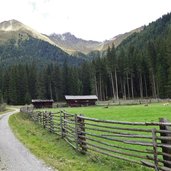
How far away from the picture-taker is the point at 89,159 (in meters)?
15.0

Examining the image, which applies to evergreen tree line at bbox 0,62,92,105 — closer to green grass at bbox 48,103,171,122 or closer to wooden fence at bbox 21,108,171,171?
green grass at bbox 48,103,171,122

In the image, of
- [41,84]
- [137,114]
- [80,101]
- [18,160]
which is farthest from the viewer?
[41,84]

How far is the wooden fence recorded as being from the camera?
11188 millimetres

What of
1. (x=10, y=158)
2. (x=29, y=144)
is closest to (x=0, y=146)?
(x=29, y=144)

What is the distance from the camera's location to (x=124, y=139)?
18359mm

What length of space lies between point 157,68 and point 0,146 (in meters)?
87.5

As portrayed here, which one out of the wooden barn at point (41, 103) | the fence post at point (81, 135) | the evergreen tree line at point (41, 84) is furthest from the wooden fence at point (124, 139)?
the evergreen tree line at point (41, 84)

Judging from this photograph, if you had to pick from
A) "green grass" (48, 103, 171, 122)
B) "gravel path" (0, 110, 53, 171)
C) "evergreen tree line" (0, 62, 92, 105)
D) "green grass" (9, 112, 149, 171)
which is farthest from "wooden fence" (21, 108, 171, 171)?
"evergreen tree line" (0, 62, 92, 105)

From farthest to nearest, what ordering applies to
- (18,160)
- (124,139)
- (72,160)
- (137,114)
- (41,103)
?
(41,103), (137,114), (124,139), (18,160), (72,160)

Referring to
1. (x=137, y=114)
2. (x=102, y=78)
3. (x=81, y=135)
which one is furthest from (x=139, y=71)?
(x=81, y=135)

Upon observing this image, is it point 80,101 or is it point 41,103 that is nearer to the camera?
point 80,101

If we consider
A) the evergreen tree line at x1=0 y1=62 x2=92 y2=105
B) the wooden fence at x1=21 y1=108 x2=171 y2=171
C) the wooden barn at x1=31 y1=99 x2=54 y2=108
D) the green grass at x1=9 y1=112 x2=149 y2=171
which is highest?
the evergreen tree line at x1=0 y1=62 x2=92 y2=105

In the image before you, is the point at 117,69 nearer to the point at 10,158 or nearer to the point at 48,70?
the point at 48,70

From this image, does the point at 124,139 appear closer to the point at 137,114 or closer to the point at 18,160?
the point at 18,160
